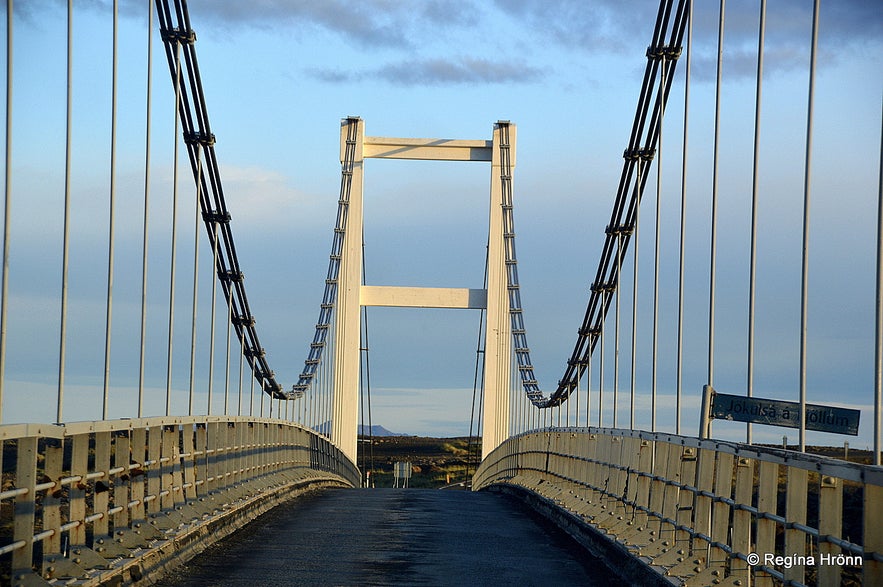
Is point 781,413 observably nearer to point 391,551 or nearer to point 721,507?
point 721,507

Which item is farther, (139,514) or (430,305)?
(430,305)

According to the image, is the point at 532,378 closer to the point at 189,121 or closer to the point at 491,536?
the point at 189,121

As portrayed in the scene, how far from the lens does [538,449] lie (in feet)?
69.4

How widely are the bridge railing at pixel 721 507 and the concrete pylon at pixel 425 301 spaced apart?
23543 mm

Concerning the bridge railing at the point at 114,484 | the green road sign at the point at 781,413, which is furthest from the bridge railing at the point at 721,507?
the bridge railing at the point at 114,484

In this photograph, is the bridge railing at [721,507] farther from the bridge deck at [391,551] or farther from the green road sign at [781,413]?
the bridge deck at [391,551]

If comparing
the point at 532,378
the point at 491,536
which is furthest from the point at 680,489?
the point at 532,378

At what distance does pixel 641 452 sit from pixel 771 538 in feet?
14.7

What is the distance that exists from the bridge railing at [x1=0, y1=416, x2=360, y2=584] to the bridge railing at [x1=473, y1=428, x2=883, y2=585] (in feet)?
12.1

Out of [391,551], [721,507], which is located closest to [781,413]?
[721,507]

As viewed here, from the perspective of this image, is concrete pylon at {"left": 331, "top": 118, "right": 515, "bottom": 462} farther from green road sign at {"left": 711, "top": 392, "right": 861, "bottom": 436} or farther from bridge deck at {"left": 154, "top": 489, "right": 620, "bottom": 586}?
green road sign at {"left": 711, "top": 392, "right": 861, "bottom": 436}

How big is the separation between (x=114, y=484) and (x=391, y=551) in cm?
386

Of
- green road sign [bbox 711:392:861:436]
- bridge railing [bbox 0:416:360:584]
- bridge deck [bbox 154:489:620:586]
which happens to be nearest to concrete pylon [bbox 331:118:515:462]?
bridge deck [bbox 154:489:620:586]

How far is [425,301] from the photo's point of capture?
39.8m
